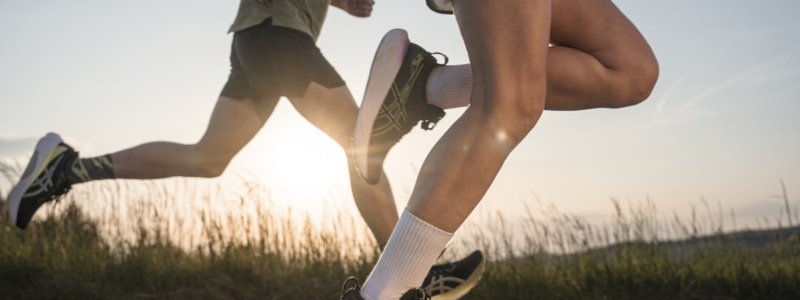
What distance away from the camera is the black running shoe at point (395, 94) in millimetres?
2125

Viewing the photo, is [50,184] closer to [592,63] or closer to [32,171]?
[32,171]

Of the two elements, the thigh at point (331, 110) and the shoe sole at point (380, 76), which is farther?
the thigh at point (331, 110)

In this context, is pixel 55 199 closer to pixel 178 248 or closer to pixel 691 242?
pixel 178 248

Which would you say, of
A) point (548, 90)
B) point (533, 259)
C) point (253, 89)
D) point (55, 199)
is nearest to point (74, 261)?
point (55, 199)

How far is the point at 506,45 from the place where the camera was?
1603 mm

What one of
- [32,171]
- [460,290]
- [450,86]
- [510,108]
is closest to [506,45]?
[510,108]

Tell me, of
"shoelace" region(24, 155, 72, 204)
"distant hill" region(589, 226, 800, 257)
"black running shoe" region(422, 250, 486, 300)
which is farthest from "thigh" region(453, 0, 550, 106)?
"shoelace" region(24, 155, 72, 204)

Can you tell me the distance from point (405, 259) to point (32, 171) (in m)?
3.09

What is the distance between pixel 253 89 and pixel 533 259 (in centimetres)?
190

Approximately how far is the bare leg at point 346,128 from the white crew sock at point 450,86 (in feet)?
3.71

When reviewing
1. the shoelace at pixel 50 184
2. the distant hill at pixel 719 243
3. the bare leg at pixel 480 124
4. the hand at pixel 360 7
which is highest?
the hand at pixel 360 7

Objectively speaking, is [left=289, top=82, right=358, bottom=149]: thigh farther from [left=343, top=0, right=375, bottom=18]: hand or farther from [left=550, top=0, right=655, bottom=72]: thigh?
[left=550, top=0, right=655, bottom=72]: thigh

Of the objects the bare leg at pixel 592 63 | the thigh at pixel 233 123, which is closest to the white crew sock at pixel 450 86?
the bare leg at pixel 592 63

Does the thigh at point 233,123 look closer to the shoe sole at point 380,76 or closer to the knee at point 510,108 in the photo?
the shoe sole at point 380,76
